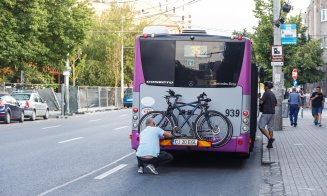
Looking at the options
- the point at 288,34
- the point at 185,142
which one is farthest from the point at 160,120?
the point at 288,34

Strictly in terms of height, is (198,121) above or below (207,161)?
above

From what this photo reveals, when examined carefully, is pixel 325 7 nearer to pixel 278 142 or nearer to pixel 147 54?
pixel 278 142

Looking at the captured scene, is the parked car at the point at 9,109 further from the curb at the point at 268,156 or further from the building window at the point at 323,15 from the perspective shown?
the building window at the point at 323,15

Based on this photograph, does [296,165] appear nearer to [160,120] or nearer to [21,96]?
[160,120]

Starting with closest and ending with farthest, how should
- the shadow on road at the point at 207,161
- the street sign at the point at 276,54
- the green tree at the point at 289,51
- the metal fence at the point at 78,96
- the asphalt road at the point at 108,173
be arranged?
the asphalt road at the point at 108,173
the shadow on road at the point at 207,161
the street sign at the point at 276,54
the metal fence at the point at 78,96
the green tree at the point at 289,51

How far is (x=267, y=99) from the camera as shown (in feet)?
53.9

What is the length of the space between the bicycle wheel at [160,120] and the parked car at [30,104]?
21271mm

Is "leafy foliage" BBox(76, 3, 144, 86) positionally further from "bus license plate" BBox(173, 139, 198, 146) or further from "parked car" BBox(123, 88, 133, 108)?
"bus license plate" BBox(173, 139, 198, 146)

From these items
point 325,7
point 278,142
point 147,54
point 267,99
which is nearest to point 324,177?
point 147,54

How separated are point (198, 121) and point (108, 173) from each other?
209 cm

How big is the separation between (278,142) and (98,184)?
31.1 ft

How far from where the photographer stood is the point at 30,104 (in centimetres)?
3334

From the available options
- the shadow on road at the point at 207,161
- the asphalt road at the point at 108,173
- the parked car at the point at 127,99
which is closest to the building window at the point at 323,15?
the parked car at the point at 127,99

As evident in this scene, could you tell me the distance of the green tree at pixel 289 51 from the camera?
4859cm
